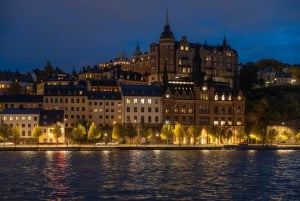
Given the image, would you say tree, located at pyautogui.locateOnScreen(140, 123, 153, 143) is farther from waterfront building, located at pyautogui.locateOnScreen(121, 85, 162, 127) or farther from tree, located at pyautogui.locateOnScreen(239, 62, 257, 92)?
tree, located at pyautogui.locateOnScreen(239, 62, 257, 92)

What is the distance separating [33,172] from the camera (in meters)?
67.8

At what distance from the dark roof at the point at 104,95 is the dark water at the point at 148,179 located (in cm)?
5135

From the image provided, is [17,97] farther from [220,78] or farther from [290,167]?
[290,167]

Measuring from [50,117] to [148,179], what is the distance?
70.9 metres

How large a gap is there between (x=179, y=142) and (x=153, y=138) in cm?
667

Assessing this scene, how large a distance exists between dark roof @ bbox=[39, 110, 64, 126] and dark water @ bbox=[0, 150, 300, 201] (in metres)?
41.7

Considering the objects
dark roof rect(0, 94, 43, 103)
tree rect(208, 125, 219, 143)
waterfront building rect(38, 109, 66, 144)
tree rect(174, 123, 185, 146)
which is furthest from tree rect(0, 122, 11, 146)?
tree rect(208, 125, 219, 143)

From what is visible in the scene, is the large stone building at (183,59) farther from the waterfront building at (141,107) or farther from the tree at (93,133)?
the tree at (93,133)

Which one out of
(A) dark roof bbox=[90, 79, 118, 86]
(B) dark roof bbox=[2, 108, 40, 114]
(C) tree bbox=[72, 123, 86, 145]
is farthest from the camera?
(A) dark roof bbox=[90, 79, 118, 86]

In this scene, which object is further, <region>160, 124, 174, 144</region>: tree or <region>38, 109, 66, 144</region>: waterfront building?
<region>38, 109, 66, 144</region>: waterfront building

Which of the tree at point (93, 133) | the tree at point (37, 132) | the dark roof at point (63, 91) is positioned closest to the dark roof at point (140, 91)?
the dark roof at point (63, 91)

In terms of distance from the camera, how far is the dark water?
49.3 m

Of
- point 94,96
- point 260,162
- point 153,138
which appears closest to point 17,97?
point 94,96

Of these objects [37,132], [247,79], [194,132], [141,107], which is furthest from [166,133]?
[247,79]
